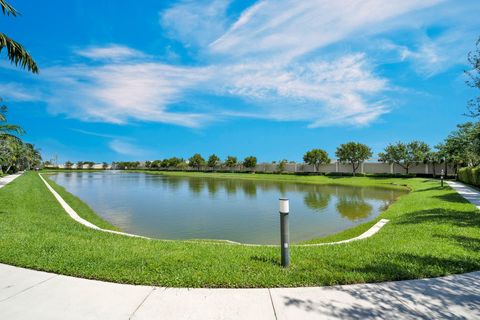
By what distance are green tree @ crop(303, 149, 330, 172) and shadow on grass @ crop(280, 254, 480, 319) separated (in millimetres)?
59363

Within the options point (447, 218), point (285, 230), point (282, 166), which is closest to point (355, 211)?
point (447, 218)

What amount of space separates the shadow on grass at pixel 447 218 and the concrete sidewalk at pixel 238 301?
5757mm

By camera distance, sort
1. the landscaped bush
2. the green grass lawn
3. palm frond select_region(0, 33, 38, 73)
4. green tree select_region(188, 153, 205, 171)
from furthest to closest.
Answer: green tree select_region(188, 153, 205, 171) < the landscaped bush < palm frond select_region(0, 33, 38, 73) < the green grass lawn

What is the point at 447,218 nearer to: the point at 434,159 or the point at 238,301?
the point at 238,301

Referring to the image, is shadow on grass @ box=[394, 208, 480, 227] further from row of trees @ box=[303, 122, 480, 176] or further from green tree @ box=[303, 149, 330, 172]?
green tree @ box=[303, 149, 330, 172]

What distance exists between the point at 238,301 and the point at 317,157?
61305mm

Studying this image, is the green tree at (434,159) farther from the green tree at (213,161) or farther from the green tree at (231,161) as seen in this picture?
the green tree at (213,161)

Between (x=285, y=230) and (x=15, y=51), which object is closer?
(x=285, y=230)

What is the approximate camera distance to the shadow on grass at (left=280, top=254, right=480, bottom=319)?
10.8 ft

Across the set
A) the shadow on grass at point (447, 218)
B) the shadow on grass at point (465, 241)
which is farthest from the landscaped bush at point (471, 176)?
the shadow on grass at point (465, 241)

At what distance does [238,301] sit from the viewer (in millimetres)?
3613

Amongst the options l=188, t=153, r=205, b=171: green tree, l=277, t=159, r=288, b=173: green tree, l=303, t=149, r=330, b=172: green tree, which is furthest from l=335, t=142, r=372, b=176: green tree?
l=188, t=153, r=205, b=171: green tree

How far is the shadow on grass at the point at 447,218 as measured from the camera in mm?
9000

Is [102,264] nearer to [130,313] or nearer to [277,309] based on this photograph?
[130,313]
